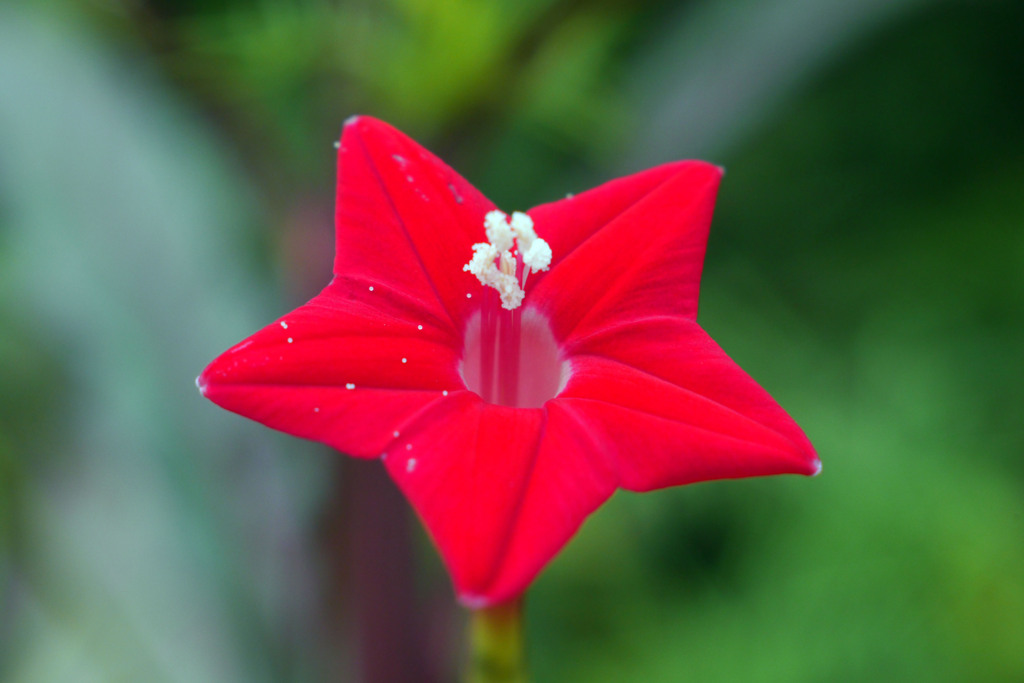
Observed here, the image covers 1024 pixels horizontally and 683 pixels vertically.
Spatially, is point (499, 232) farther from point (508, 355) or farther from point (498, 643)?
point (498, 643)

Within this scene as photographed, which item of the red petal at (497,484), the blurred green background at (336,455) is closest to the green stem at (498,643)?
the red petal at (497,484)

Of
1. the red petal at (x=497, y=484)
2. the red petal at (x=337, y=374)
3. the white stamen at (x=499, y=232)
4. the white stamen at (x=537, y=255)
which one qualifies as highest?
the white stamen at (x=499, y=232)

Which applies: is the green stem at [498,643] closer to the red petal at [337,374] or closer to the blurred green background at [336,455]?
the red petal at [337,374]

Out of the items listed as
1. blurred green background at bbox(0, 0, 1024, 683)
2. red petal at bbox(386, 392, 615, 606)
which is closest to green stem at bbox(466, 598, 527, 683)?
red petal at bbox(386, 392, 615, 606)

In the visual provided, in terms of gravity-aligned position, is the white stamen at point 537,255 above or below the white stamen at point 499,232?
below

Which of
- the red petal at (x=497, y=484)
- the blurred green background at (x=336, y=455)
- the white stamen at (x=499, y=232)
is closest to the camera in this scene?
the red petal at (x=497, y=484)

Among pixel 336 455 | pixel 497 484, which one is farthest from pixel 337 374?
pixel 336 455
